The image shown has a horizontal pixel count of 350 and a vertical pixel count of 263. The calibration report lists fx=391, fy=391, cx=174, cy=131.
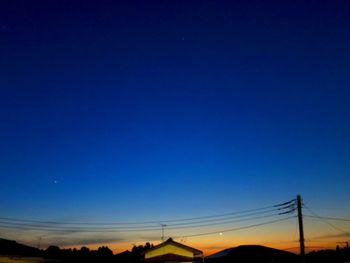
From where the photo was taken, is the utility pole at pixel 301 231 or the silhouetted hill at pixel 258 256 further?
the silhouetted hill at pixel 258 256

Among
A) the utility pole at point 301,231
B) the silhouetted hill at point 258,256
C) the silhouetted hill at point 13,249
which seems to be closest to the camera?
the utility pole at point 301,231

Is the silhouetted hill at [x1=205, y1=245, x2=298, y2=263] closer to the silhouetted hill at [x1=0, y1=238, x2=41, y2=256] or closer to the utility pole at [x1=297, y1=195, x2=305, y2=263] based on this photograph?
the utility pole at [x1=297, y1=195, x2=305, y2=263]

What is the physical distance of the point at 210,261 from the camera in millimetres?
57000

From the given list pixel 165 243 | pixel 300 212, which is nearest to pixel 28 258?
pixel 165 243

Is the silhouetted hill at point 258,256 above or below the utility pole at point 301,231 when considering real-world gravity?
below

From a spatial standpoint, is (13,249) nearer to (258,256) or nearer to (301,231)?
(258,256)

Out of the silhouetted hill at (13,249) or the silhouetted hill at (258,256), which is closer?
the silhouetted hill at (13,249)

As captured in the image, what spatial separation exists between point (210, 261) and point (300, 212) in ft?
85.1

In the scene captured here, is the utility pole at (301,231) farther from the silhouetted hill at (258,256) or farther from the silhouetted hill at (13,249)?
the silhouetted hill at (13,249)

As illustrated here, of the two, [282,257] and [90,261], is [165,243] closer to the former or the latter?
[90,261]

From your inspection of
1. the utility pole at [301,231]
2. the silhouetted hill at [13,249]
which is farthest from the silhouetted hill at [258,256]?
the silhouetted hill at [13,249]

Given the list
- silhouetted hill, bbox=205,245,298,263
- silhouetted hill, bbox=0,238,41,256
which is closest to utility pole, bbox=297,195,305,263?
silhouetted hill, bbox=205,245,298,263

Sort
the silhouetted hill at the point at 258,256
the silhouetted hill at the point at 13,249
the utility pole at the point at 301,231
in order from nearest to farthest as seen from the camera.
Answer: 1. the utility pole at the point at 301,231
2. the silhouetted hill at the point at 13,249
3. the silhouetted hill at the point at 258,256

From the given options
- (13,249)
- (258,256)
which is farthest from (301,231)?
(13,249)
